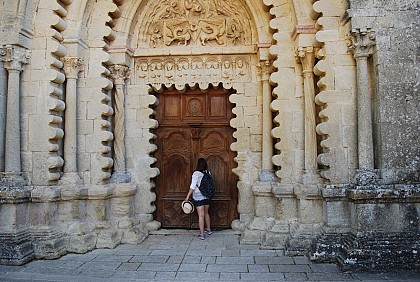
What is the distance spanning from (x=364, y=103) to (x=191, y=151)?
3.17m

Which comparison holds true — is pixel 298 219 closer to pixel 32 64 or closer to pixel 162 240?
pixel 162 240

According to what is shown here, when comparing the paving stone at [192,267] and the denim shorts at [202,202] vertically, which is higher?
the denim shorts at [202,202]

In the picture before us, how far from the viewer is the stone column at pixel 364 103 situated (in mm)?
5152

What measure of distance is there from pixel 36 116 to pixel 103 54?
148 centimetres

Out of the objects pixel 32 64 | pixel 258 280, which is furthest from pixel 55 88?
pixel 258 280

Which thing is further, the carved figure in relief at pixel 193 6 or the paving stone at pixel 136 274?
the carved figure in relief at pixel 193 6

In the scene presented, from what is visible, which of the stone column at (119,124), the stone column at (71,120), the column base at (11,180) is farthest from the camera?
the stone column at (119,124)

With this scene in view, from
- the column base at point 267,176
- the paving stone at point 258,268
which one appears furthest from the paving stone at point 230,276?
the column base at point 267,176

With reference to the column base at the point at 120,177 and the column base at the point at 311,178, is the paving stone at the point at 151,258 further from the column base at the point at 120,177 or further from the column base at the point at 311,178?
the column base at the point at 311,178

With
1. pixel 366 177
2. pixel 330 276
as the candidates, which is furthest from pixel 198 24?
pixel 330 276

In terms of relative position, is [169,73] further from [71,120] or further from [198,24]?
[71,120]

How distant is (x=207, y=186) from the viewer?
6.58 m

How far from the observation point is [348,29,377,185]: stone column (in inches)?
203

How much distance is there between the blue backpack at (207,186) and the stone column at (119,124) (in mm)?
1318
